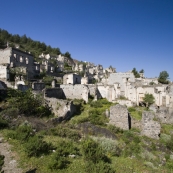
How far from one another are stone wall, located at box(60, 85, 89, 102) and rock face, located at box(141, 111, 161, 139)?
9.61 m

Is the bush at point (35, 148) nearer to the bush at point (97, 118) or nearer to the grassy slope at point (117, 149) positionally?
the grassy slope at point (117, 149)

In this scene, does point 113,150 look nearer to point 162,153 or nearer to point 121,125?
point 162,153

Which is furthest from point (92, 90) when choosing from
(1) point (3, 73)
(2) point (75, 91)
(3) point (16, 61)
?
(3) point (16, 61)

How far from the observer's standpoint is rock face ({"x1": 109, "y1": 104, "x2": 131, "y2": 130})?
1484cm

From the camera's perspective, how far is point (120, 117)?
49.1 ft

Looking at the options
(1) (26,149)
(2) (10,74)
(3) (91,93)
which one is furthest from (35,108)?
(2) (10,74)

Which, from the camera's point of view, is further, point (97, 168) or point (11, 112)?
point (11, 112)

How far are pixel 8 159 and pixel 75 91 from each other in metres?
16.8

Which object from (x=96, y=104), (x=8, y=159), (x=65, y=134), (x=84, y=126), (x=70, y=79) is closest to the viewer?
(x=8, y=159)

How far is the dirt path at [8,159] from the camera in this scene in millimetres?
6153

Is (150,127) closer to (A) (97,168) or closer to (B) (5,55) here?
(A) (97,168)

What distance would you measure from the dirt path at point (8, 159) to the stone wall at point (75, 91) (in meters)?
14.4

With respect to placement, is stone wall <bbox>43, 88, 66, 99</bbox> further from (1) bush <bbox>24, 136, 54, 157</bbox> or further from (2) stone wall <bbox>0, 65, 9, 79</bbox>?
(1) bush <bbox>24, 136, 54, 157</bbox>

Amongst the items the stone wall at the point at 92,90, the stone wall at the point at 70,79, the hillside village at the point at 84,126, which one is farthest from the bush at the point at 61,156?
the stone wall at the point at 70,79
